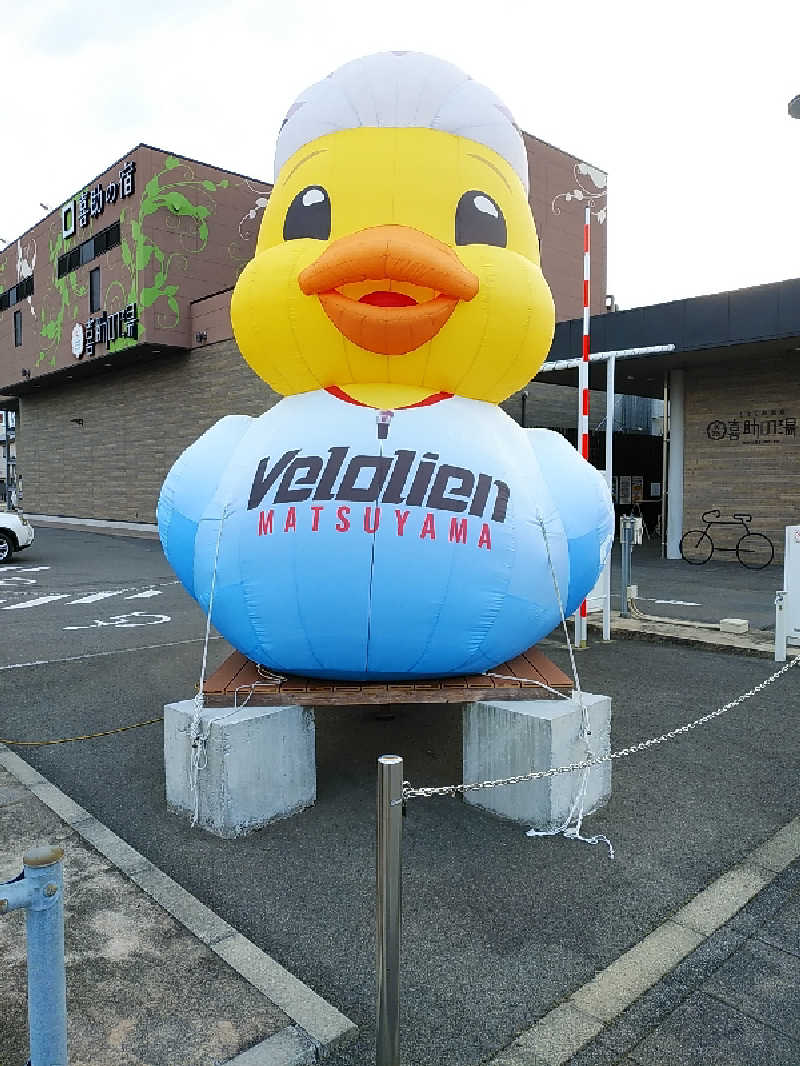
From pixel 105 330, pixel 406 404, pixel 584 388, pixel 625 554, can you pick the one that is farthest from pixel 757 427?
Result: pixel 105 330

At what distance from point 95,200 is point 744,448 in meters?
23.1

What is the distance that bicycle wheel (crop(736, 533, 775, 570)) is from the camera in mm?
16938

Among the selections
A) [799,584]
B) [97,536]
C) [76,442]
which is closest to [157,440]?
[97,536]

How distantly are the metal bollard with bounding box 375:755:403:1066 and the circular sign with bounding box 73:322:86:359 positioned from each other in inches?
1171

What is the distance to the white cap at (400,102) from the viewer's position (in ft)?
15.8

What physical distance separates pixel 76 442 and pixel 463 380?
104 ft

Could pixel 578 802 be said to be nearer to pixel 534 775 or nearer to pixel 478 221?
pixel 534 775

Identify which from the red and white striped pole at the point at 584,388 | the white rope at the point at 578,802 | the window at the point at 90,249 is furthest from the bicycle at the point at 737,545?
the window at the point at 90,249

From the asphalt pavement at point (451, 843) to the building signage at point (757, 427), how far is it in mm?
10557

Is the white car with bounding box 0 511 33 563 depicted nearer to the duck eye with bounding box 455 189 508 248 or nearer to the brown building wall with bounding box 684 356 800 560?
the brown building wall with bounding box 684 356 800 560

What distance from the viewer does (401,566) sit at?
13.8ft

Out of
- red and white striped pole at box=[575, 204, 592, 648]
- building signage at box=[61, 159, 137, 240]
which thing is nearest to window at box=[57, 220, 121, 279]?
building signage at box=[61, 159, 137, 240]

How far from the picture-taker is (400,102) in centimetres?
482

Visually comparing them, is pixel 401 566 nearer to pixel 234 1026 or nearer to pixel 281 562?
pixel 281 562
